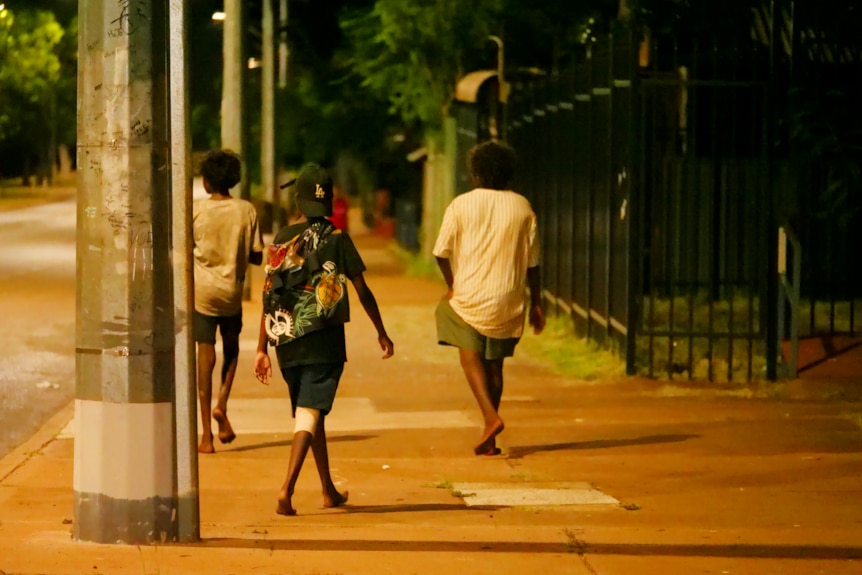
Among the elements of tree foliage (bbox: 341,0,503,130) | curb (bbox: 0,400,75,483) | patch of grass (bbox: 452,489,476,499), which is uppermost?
tree foliage (bbox: 341,0,503,130)

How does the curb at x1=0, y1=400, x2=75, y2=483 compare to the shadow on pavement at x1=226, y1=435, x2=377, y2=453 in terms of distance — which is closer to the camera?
the curb at x1=0, y1=400, x2=75, y2=483

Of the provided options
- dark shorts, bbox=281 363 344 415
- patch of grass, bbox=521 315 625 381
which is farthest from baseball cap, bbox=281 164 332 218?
patch of grass, bbox=521 315 625 381

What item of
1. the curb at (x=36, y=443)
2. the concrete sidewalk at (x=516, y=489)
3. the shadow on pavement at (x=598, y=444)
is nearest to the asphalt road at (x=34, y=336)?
the curb at (x=36, y=443)

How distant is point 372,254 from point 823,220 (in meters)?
18.1

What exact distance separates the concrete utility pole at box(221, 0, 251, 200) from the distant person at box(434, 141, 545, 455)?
9858mm

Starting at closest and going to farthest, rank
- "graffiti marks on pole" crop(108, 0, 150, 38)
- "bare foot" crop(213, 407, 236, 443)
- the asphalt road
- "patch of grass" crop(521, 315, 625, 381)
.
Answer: "graffiti marks on pole" crop(108, 0, 150, 38) < "bare foot" crop(213, 407, 236, 443) < the asphalt road < "patch of grass" crop(521, 315, 625, 381)

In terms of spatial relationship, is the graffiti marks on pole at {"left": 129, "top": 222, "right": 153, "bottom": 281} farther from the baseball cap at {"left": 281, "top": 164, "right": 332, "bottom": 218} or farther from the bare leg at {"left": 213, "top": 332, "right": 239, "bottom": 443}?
the bare leg at {"left": 213, "top": 332, "right": 239, "bottom": 443}

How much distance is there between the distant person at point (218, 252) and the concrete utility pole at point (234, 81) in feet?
31.4

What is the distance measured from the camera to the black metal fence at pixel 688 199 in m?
11.8

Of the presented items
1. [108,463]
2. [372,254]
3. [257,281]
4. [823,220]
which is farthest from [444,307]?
[372,254]

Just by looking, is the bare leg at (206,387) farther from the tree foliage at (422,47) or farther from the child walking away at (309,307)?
the tree foliage at (422,47)

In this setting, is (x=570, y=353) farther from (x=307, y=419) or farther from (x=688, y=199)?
(x=307, y=419)

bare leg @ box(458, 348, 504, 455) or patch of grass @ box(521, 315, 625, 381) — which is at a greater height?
bare leg @ box(458, 348, 504, 455)

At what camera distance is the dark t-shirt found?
285 inches
